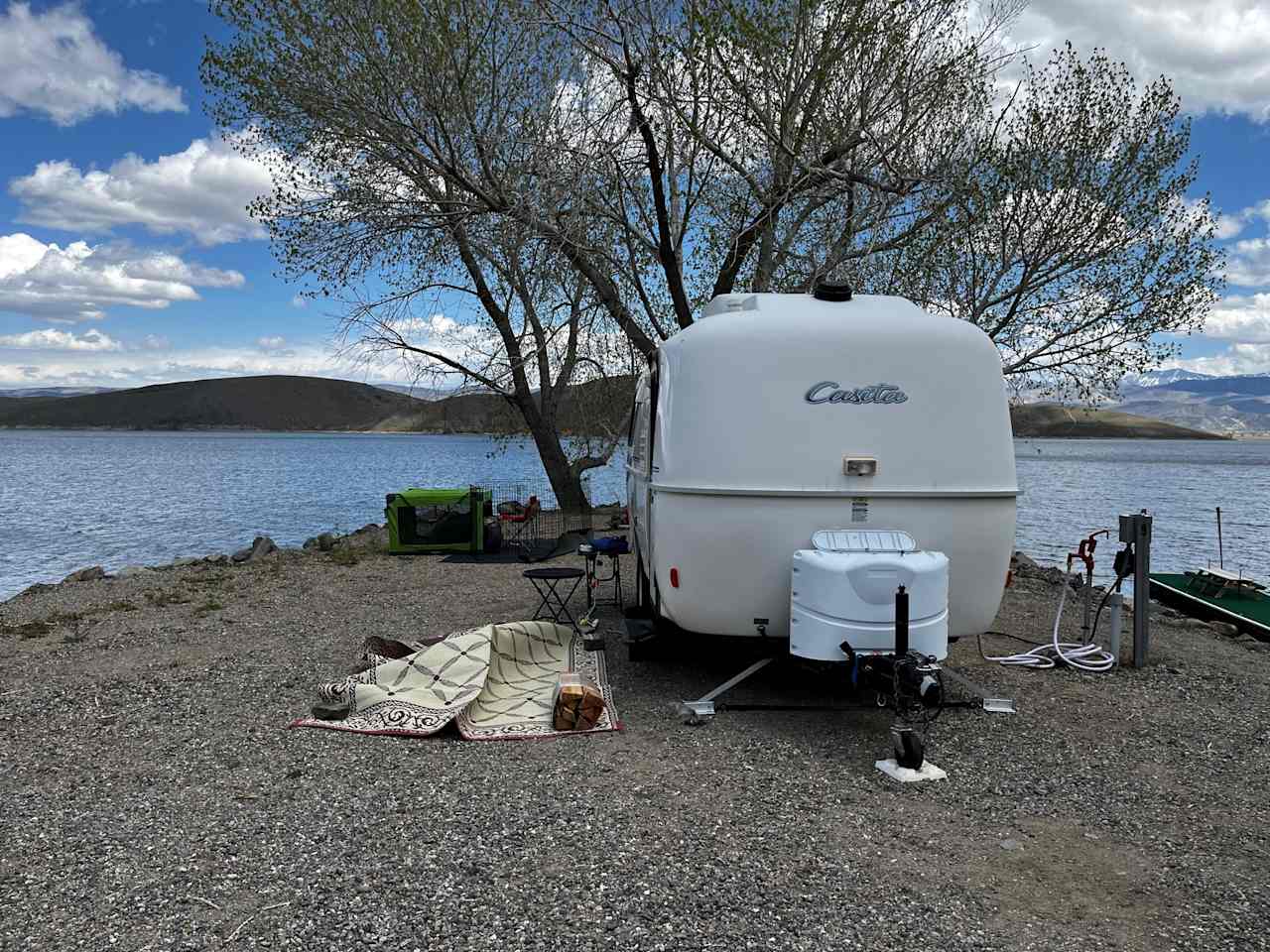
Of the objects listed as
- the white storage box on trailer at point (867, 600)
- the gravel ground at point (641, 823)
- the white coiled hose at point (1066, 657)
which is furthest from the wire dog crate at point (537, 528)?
the white storage box on trailer at point (867, 600)

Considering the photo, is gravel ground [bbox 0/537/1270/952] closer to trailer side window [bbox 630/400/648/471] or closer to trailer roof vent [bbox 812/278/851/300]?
trailer side window [bbox 630/400/648/471]

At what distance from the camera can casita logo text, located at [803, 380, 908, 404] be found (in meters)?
5.94

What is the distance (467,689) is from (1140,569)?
18.9ft

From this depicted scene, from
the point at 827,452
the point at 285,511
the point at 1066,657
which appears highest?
the point at 827,452

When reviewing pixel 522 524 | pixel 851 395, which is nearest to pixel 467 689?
pixel 851 395

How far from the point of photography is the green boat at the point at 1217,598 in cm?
1128

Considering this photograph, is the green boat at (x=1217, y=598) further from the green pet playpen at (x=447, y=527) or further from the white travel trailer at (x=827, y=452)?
the green pet playpen at (x=447, y=527)

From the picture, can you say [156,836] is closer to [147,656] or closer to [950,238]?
[147,656]

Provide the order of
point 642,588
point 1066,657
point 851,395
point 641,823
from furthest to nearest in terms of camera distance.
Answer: point 642,588 < point 1066,657 < point 851,395 < point 641,823

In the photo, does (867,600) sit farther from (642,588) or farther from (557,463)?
(557,463)

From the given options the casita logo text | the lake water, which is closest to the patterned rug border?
the casita logo text

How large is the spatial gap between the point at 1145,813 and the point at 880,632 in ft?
5.43

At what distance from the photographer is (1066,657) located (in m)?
8.20

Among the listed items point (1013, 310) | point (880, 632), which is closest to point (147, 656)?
point (880, 632)
